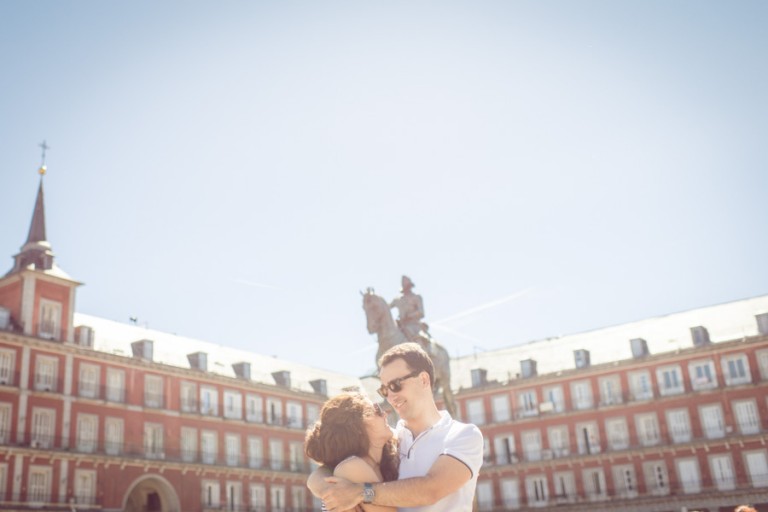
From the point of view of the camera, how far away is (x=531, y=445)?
5162 cm

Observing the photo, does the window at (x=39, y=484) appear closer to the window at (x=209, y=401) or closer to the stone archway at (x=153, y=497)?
the stone archway at (x=153, y=497)

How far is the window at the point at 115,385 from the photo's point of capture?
41906mm

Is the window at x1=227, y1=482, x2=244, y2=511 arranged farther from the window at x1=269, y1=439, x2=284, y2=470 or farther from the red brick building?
the window at x1=269, y1=439, x2=284, y2=470

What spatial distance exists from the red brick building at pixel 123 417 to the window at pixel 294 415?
11 centimetres

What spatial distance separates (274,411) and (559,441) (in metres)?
19.2

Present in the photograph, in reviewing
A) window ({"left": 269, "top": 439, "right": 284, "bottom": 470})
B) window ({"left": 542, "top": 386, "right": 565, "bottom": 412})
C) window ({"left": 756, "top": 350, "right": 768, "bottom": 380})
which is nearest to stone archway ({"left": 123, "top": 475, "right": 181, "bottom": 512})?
window ({"left": 269, "top": 439, "right": 284, "bottom": 470})

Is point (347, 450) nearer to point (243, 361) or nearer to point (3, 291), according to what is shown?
point (3, 291)

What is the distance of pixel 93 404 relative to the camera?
40688 mm

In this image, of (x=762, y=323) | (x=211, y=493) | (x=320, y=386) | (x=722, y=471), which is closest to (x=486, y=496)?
(x=320, y=386)

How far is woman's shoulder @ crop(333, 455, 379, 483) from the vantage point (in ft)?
11.5

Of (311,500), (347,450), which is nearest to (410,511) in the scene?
(347,450)

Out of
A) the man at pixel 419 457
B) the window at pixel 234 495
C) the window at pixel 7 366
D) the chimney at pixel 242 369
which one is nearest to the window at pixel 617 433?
the window at pixel 234 495

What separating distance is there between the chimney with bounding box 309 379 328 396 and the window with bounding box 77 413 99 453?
67.0 ft

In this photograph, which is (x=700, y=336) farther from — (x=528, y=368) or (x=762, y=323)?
(x=528, y=368)
